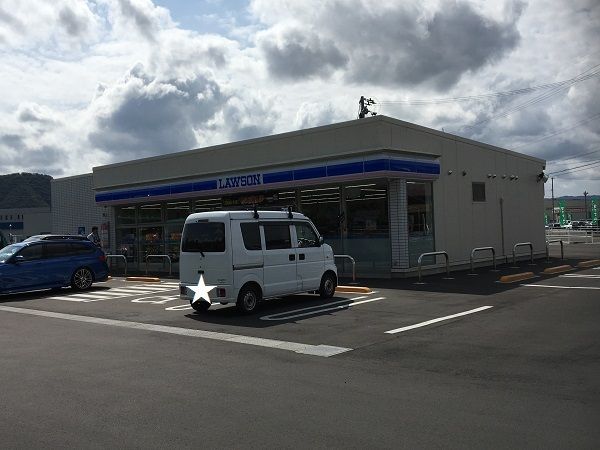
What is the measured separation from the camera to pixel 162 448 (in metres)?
4.40

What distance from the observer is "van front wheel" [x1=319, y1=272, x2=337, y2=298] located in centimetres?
1342

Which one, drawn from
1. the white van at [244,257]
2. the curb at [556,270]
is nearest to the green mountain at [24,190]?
the curb at [556,270]

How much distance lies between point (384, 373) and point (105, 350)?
4.27 metres

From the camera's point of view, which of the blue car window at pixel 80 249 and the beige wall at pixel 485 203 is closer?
the blue car window at pixel 80 249

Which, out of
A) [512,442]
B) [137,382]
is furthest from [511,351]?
[137,382]

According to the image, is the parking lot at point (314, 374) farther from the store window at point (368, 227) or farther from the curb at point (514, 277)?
the store window at point (368, 227)

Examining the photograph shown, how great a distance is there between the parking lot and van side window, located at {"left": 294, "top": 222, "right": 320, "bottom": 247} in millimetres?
1423

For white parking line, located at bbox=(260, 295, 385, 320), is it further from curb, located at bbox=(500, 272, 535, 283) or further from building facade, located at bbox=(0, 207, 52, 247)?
building facade, located at bbox=(0, 207, 52, 247)

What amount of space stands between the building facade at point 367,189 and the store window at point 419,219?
4cm

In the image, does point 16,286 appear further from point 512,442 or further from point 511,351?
point 512,442

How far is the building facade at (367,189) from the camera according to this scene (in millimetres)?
18266

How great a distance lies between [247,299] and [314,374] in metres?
4.92

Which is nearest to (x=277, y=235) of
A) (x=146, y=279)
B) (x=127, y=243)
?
(x=146, y=279)

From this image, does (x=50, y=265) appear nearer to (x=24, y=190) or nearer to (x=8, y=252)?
(x=8, y=252)
